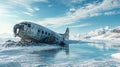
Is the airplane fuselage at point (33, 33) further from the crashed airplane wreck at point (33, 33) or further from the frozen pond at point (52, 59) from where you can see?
the frozen pond at point (52, 59)

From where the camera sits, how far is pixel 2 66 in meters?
13.1

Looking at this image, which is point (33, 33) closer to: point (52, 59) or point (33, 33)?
point (33, 33)

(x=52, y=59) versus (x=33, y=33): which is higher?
(x=33, y=33)

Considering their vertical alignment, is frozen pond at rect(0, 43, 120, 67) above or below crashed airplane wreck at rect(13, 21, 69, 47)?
below

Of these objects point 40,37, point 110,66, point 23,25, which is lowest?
point 110,66

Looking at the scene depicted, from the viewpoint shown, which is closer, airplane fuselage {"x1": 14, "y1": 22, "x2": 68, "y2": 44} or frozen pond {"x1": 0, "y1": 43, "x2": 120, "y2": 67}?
frozen pond {"x1": 0, "y1": 43, "x2": 120, "y2": 67}

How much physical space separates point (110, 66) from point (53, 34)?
32285 millimetres

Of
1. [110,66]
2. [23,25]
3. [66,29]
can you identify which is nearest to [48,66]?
[110,66]

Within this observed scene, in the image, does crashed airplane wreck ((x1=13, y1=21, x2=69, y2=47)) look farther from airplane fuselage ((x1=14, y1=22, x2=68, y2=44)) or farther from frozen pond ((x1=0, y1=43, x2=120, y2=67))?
frozen pond ((x1=0, y1=43, x2=120, y2=67))

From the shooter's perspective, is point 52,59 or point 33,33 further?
point 33,33

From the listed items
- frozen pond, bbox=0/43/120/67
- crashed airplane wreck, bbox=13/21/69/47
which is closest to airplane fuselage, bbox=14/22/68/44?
crashed airplane wreck, bbox=13/21/69/47

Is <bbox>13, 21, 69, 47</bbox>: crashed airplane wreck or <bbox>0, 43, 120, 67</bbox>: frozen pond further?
<bbox>13, 21, 69, 47</bbox>: crashed airplane wreck

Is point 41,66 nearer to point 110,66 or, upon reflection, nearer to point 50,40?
point 110,66

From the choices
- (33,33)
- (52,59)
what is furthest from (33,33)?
(52,59)
